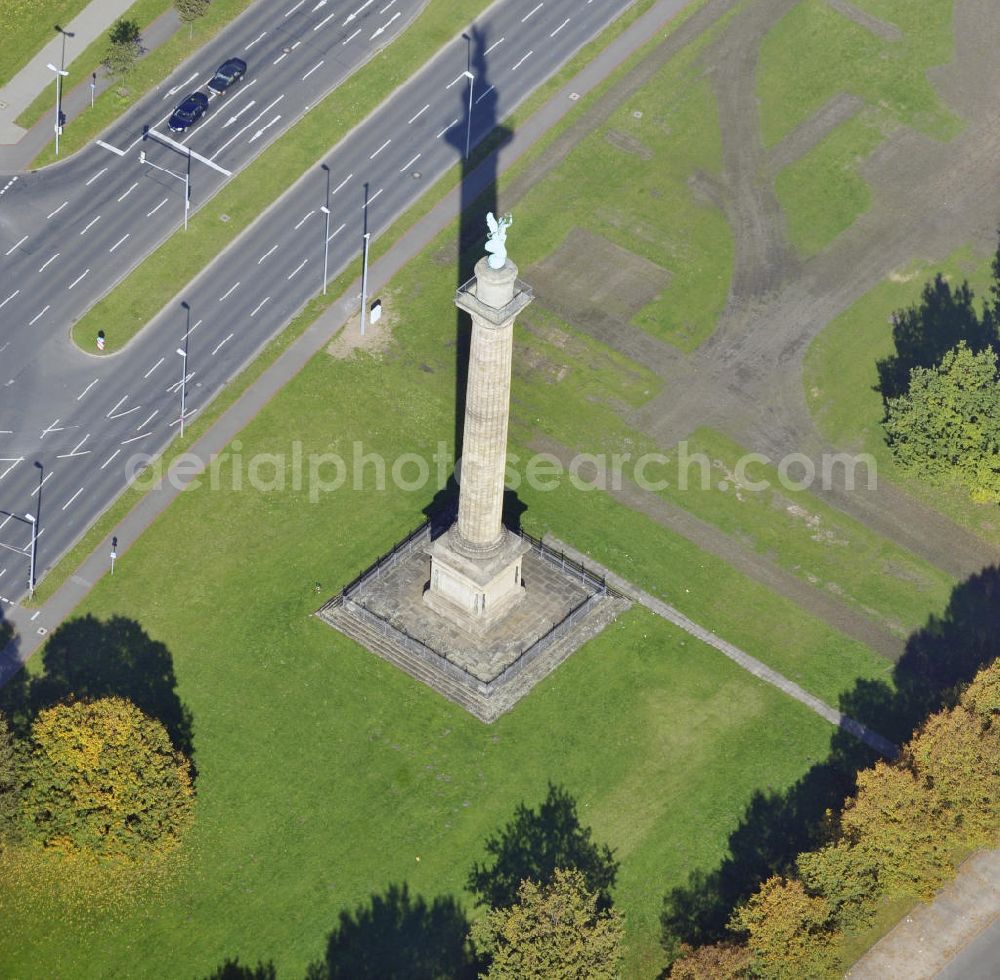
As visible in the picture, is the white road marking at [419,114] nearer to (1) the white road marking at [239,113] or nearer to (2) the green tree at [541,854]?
(1) the white road marking at [239,113]

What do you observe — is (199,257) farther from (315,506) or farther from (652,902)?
(652,902)

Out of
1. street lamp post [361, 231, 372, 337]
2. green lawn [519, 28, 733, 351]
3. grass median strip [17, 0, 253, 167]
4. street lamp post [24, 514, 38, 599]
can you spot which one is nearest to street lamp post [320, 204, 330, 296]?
street lamp post [361, 231, 372, 337]

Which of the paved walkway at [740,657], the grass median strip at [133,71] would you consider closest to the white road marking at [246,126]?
the grass median strip at [133,71]

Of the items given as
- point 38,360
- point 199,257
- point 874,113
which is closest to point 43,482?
point 38,360

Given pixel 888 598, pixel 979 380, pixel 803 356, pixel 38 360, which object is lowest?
pixel 888 598

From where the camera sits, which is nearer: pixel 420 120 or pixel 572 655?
pixel 572 655

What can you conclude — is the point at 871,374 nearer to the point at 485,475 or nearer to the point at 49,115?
the point at 485,475

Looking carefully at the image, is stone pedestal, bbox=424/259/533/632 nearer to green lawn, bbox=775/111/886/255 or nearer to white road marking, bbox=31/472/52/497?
white road marking, bbox=31/472/52/497
